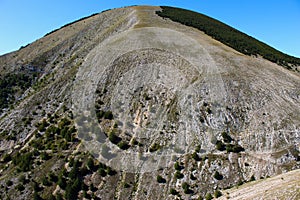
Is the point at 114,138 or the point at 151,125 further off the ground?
the point at 151,125

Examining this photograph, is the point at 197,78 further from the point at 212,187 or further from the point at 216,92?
the point at 212,187

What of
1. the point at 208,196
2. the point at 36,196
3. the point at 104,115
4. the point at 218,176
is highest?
the point at 104,115

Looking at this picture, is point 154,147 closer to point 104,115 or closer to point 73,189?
point 104,115

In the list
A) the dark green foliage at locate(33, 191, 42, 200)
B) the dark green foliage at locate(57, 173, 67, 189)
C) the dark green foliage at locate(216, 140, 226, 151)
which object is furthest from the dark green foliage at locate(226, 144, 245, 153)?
the dark green foliage at locate(33, 191, 42, 200)

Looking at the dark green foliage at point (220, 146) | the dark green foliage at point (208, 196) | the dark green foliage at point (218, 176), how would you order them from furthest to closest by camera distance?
1. the dark green foliage at point (220, 146)
2. the dark green foliage at point (218, 176)
3. the dark green foliage at point (208, 196)

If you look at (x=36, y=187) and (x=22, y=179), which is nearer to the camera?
(x=36, y=187)

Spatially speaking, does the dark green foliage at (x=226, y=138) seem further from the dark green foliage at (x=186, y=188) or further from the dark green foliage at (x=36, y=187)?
the dark green foliage at (x=36, y=187)

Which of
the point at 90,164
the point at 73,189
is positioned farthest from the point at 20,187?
the point at 90,164

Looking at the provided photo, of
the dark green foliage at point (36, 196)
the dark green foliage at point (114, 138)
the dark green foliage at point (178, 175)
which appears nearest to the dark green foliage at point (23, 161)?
the dark green foliage at point (36, 196)
